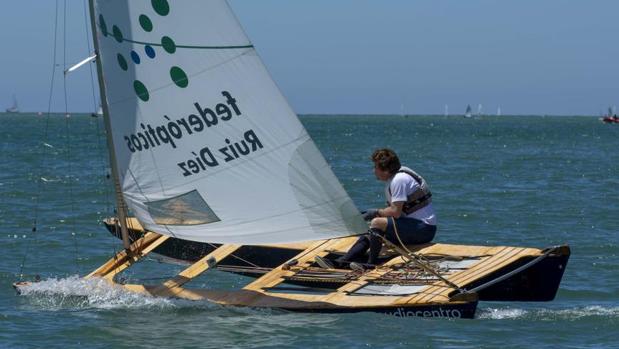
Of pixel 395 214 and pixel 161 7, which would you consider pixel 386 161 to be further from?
pixel 161 7

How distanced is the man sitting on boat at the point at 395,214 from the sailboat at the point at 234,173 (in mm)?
226

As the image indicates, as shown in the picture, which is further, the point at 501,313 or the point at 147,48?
the point at 501,313

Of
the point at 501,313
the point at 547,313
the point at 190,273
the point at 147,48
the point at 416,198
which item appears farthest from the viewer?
the point at 190,273

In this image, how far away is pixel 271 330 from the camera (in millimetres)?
11242

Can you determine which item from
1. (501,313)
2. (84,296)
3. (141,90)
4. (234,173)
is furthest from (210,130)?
(501,313)

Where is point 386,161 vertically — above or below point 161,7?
below

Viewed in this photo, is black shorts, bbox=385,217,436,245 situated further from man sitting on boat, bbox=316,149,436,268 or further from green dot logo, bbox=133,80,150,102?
green dot logo, bbox=133,80,150,102

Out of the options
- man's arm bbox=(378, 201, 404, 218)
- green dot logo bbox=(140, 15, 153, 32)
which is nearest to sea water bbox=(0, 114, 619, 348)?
man's arm bbox=(378, 201, 404, 218)

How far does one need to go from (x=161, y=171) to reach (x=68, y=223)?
8785mm

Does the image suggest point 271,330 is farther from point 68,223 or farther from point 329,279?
point 68,223

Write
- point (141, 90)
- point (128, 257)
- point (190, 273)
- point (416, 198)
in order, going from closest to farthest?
point (141, 90) < point (416, 198) < point (190, 273) < point (128, 257)

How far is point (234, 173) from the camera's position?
39.0ft

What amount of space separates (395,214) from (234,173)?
1555 mm

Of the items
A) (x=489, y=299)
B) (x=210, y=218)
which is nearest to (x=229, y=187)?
(x=210, y=218)
